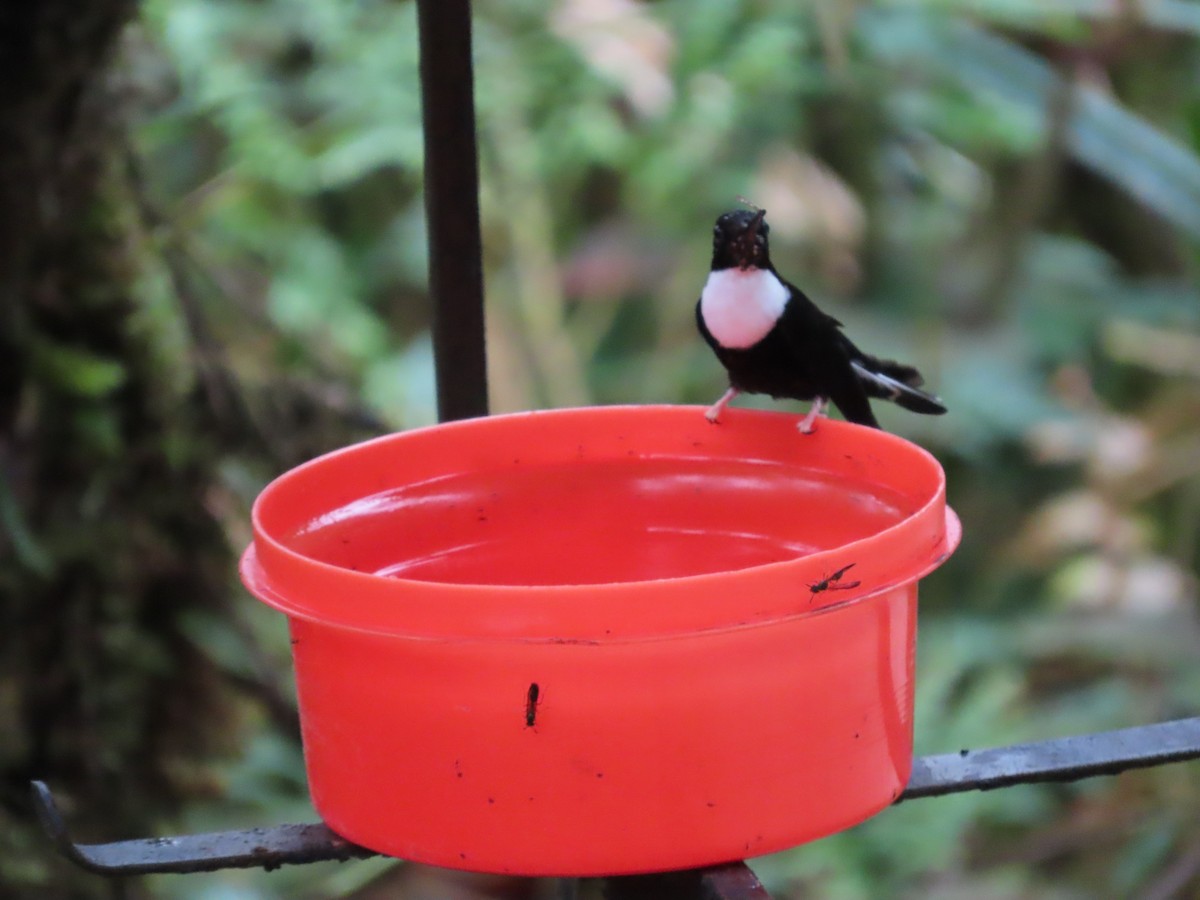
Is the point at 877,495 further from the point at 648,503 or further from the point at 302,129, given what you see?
the point at 302,129

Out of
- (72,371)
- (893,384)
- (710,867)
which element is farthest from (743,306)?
(72,371)

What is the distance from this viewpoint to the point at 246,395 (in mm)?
2283

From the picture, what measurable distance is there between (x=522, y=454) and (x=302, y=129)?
7.31 ft

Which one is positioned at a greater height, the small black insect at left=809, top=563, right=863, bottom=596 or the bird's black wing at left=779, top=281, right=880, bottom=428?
the small black insect at left=809, top=563, right=863, bottom=596

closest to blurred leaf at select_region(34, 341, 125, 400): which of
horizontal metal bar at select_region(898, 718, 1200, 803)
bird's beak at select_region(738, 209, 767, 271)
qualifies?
bird's beak at select_region(738, 209, 767, 271)

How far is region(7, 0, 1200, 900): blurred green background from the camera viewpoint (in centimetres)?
263

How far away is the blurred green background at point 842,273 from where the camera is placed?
2.63 meters

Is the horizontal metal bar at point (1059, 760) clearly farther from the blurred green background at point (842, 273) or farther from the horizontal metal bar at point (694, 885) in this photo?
the blurred green background at point (842, 273)

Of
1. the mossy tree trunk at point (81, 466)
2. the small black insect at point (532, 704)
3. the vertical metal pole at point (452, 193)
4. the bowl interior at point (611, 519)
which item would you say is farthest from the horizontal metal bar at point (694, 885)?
the mossy tree trunk at point (81, 466)

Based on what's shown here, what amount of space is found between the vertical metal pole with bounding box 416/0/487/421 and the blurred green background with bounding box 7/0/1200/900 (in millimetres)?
979

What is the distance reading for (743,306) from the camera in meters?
1.60

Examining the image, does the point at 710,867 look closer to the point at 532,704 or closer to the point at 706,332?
the point at 532,704

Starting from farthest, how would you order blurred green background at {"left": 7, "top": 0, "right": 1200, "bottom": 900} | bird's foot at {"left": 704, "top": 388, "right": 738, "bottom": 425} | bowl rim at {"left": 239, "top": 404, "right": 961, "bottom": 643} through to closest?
blurred green background at {"left": 7, "top": 0, "right": 1200, "bottom": 900} → bird's foot at {"left": 704, "top": 388, "right": 738, "bottom": 425} → bowl rim at {"left": 239, "top": 404, "right": 961, "bottom": 643}

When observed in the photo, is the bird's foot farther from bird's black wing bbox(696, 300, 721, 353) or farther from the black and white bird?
bird's black wing bbox(696, 300, 721, 353)
